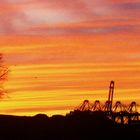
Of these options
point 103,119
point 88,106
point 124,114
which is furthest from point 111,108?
point 103,119

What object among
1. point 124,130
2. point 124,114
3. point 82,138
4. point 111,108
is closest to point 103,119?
point 124,130

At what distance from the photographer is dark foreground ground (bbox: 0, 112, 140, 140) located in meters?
82.7

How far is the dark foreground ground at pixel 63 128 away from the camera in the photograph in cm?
8269

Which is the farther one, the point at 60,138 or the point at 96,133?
the point at 96,133

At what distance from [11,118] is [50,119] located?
6.34 metres

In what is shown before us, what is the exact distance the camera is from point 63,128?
88.4 meters

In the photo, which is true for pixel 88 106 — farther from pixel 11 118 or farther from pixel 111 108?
pixel 11 118

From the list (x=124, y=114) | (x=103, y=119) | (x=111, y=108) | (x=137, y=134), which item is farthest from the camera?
(x=111, y=108)

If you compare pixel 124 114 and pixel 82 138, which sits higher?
pixel 124 114

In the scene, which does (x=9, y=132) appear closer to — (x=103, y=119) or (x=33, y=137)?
(x=33, y=137)

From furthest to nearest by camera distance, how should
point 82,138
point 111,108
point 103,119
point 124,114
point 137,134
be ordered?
point 111,108 → point 124,114 → point 103,119 → point 137,134 → point 82,138

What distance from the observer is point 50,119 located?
308 ft

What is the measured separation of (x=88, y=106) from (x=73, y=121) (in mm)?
75842

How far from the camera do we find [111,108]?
164250 millimetres
